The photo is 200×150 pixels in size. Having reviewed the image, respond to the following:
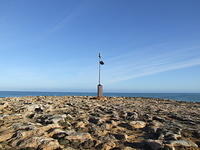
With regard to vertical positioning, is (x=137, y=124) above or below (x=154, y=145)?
above

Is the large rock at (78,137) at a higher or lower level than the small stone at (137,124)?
lower

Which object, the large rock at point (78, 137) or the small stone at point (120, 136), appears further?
the small stone at point (120, 136)

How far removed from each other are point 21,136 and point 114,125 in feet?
8.55

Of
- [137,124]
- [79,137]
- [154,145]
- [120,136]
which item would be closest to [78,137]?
[79,137]

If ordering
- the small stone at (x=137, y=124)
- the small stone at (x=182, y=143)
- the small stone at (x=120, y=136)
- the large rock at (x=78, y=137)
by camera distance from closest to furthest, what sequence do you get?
the small stone at (x=182, y=143), the large rock at (x=78, y=137), the small stone at (x=120, y=136), the small stone at (x=137, y=124)

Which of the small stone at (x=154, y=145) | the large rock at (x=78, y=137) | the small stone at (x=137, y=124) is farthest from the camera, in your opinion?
the small stone at (x=137, y=124)

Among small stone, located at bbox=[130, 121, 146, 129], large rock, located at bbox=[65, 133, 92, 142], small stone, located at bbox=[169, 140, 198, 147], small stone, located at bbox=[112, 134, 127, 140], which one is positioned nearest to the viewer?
small stone, located at bbox=[169, 140, 198, 147]

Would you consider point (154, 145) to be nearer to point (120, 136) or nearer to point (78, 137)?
point (120, 136)

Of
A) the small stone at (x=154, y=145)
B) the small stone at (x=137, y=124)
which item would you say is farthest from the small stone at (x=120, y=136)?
the small stone at (x=137, y=124)

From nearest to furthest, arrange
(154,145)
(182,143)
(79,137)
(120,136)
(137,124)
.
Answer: (154,145)
(182,143)
(79,137)
(120,136)
(137,124)

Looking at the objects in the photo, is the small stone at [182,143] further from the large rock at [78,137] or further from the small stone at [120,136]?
the large rock at [78,137]

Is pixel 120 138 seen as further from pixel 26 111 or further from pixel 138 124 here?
pixel 26 111

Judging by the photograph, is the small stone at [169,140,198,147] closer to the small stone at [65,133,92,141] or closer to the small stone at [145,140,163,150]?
the small stone at [145,140,163,150]

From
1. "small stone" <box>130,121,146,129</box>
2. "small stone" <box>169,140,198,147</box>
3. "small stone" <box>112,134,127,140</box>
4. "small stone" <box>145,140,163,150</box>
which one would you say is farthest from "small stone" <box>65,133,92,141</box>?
"small stone" <box>169,140,198,147</box>
